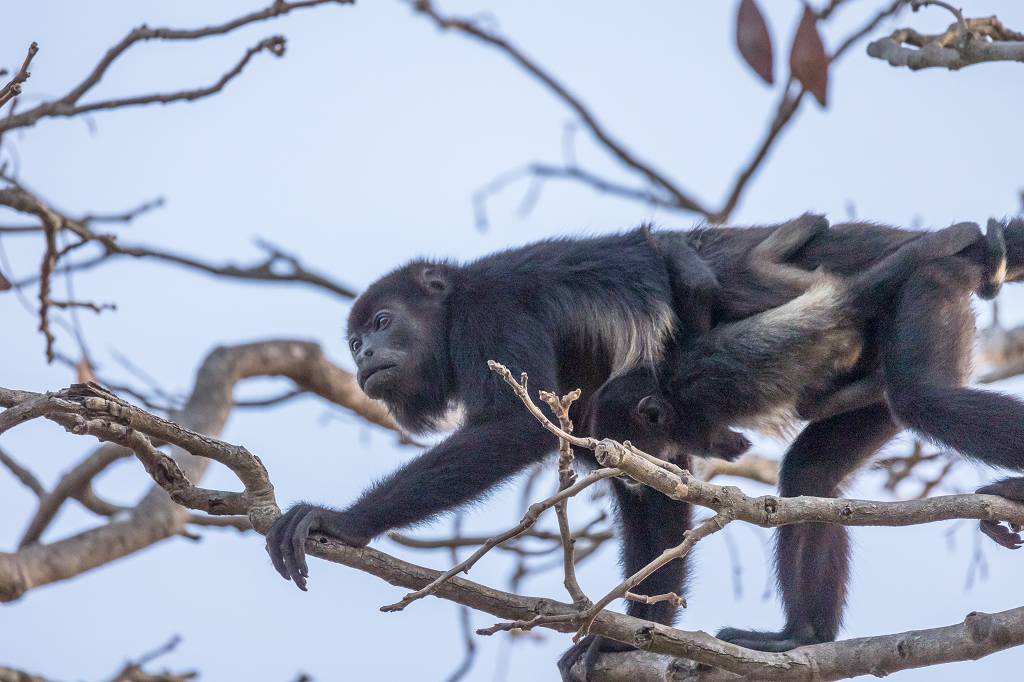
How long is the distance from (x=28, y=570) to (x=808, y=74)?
4394 millimetres

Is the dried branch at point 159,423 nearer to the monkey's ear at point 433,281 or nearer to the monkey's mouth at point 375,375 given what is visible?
the monkey's mouth at point 375,375

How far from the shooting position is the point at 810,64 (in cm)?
550

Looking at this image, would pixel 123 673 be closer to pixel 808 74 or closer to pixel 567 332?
pixel 567 332

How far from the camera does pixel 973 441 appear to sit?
4.84 meters

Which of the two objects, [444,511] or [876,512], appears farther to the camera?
[444,511]

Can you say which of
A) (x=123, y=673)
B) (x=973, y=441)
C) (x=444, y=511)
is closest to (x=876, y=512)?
(x=973, y=441)

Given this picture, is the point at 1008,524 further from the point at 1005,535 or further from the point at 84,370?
the point at 84,370

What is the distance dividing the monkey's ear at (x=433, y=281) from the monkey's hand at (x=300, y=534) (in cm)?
186

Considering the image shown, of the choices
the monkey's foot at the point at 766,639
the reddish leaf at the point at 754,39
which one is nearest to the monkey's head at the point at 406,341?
the monkey's foot at the point at 766,639

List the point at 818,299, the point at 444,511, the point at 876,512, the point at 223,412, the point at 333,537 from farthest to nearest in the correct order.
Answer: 1. the point at 223,412
2. the point at 818,299
3. the point at 444,511
4. the point at 333,537
5. the point at 876,512

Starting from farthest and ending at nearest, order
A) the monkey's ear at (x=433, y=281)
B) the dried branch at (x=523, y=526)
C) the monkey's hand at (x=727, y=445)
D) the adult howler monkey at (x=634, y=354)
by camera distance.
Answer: the monkey's ear at (x=433, y=281) < the monkey's hand at (x=727, y=445) < the adult howler monkey at (x=634, y=354) < the dried branch at (x=523, y=526)

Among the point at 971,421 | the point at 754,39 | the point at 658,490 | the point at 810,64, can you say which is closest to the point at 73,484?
the point at 658,490

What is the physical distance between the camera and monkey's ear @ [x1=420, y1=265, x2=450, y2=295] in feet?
21.4

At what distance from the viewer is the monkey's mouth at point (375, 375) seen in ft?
20.4
